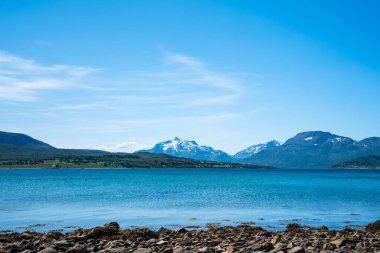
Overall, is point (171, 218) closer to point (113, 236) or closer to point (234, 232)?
point (234, 232)

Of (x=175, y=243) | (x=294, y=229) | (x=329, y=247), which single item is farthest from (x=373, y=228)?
(x=175, y=243)

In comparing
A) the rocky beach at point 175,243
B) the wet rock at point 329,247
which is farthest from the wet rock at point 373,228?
the wet rock at point 329,247

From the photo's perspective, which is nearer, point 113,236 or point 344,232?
point 113,236

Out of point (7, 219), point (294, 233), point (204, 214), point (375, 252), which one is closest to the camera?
point (375, 252)

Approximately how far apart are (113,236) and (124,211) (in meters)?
25.2

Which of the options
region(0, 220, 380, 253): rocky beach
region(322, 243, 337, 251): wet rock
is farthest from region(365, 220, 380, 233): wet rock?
region(322, 243, 337, 251): wet rock

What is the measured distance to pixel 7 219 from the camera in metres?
47.7

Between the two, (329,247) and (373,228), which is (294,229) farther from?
(329,247)

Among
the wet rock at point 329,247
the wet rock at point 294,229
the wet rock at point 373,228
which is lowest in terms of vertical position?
the wet rock at point 294,229

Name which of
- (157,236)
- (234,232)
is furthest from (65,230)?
(234,232)

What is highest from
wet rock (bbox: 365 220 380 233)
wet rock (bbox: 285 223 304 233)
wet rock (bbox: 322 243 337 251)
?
wet rock (bbox: 322 243 337 251)

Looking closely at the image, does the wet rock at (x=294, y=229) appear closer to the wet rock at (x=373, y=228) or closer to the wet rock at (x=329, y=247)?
the wet rock at (x=373, y=228)

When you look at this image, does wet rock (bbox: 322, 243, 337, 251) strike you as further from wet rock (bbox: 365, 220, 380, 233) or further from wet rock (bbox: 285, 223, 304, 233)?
wet rock (bbox: 365, 220, 380, 233)

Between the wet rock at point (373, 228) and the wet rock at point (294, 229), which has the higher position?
the wet rock at point (373, 228)
